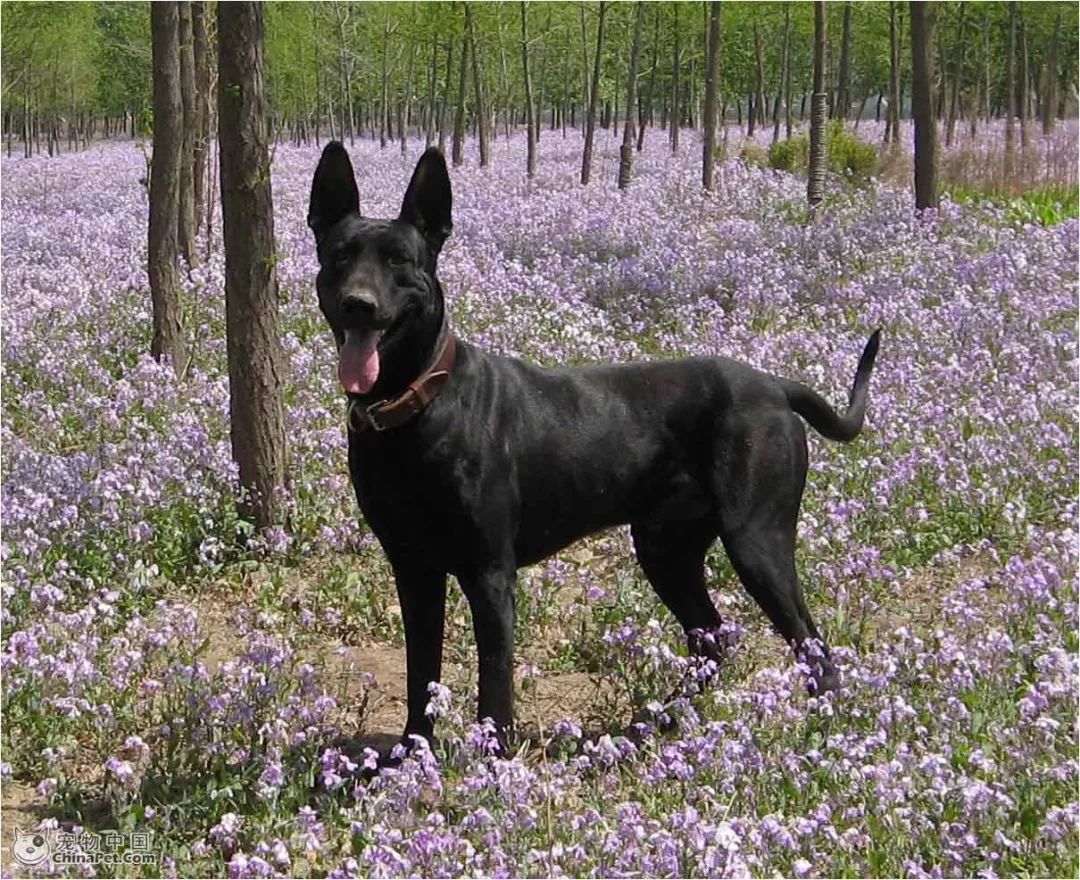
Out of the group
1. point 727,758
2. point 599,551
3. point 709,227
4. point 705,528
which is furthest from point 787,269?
point 727,758

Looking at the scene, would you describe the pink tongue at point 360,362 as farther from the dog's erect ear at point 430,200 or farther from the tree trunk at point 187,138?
the tree trunk at point 187,138

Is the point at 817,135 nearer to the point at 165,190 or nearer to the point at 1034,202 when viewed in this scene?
the point at 1034,202

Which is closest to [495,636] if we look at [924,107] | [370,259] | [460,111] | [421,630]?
[421,630]

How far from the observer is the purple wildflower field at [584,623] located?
3896mm

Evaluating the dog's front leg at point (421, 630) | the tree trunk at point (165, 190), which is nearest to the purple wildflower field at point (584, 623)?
the dog's front leg at point (421, 630)

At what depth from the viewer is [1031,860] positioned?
3.82m

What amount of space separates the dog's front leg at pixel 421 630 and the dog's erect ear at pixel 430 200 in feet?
4.03

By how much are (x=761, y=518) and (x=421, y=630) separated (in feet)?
4.59

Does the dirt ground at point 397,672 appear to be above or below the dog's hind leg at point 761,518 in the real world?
below

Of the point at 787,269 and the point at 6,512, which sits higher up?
the point at 787,269

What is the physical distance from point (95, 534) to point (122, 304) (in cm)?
600

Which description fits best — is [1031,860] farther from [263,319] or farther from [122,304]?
[122,304]

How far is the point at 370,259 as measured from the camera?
4441mm

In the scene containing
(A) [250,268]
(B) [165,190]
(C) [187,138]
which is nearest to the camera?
(A) [250,268]
